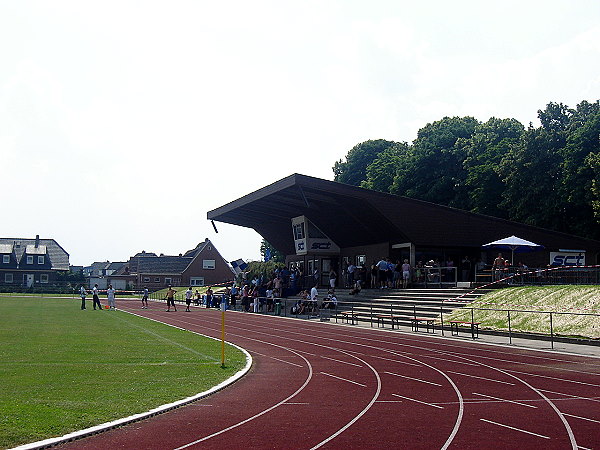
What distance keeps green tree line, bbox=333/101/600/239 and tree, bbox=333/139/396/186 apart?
21.9 ft

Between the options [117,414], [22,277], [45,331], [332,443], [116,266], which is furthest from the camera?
[116,266]

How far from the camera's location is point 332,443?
8648 mm

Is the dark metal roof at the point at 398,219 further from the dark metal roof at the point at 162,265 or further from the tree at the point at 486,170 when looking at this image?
the dark metal roof at the point at 162,265

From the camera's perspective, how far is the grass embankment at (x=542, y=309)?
22562mm

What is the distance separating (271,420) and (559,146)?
136 feet

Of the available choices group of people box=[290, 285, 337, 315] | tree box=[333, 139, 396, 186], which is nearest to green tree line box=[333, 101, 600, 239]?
tree box=[333, 139, 396, 186]

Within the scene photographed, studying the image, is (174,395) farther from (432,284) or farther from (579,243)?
(579,243)

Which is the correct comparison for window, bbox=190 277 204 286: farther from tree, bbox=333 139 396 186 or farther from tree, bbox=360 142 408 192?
tree, bbox=360 142 408 192

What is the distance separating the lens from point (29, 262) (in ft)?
339

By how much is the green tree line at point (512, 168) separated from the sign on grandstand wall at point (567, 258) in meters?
2.48

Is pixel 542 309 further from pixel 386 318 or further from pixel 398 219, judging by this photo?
pixel 398 219

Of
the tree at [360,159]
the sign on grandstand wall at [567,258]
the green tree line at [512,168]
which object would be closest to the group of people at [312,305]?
the sign on grandstand wall at [567,258]

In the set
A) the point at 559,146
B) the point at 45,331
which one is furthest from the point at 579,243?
the point at 45,331

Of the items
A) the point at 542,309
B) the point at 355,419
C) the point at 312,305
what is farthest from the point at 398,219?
the point at 355,419
